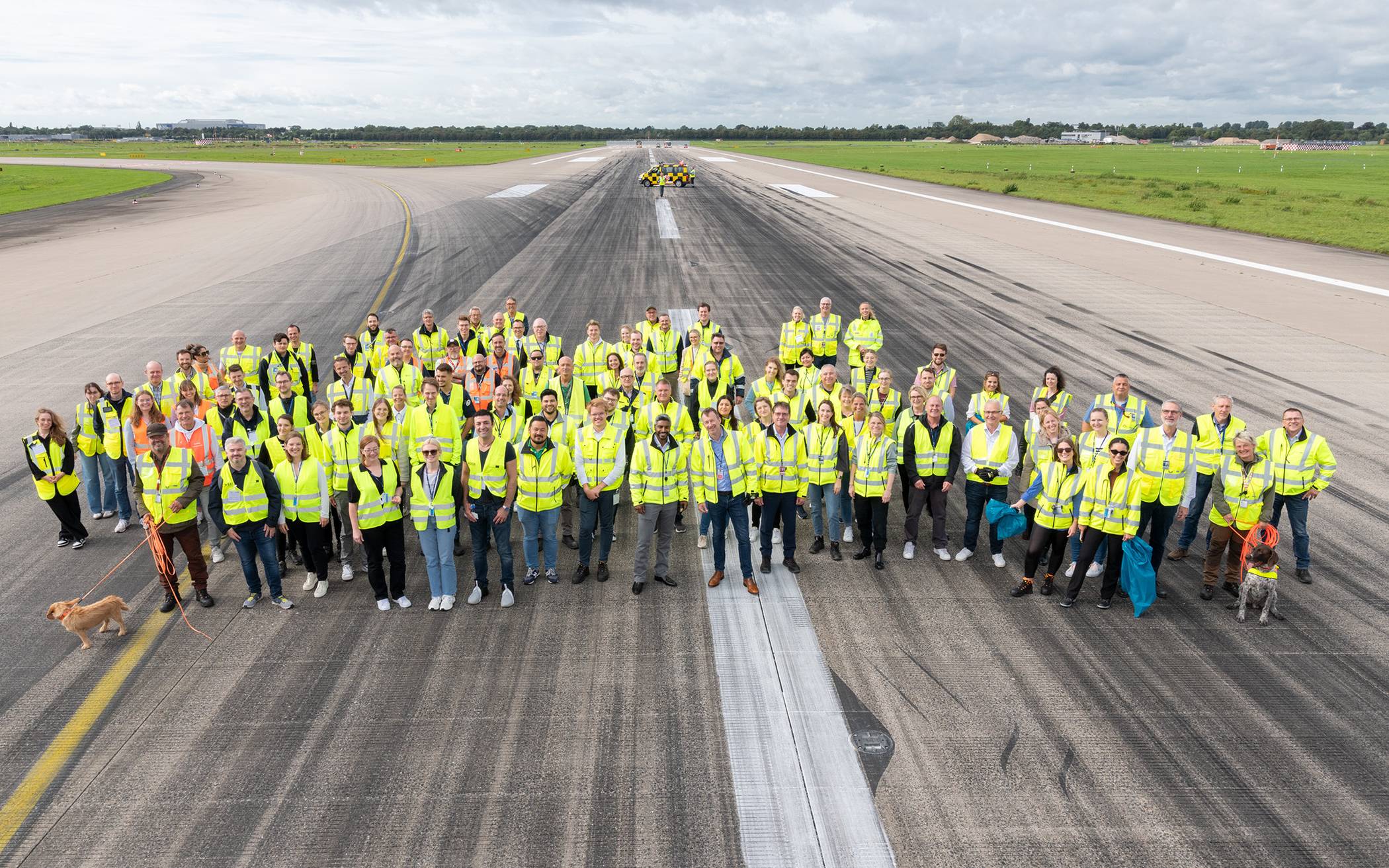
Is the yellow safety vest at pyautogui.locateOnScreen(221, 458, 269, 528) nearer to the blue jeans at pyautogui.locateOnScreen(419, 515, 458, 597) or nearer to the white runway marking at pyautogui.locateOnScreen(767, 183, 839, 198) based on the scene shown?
the blue jeans at pyautogui.locateOnScreen(419, 515, 458, 597)

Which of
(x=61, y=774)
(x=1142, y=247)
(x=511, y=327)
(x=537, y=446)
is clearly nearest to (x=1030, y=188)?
(x=1142, y=247)

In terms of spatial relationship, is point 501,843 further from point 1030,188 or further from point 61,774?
point 1030,188

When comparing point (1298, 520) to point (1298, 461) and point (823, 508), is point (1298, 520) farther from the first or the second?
point (823, 508)

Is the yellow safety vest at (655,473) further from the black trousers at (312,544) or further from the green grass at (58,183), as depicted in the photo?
the green grass at (58,183)

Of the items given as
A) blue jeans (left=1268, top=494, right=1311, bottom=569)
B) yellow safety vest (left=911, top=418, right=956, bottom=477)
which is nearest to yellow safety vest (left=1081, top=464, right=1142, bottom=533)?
yellow safety vest (left=911, top=418, right=956, bottom=477)

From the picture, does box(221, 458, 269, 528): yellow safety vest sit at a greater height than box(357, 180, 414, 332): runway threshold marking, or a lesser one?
lesser

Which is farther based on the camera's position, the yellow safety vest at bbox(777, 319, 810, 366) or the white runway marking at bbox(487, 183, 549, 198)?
the white runway marking at bbox(487, 183, 549, 198)
